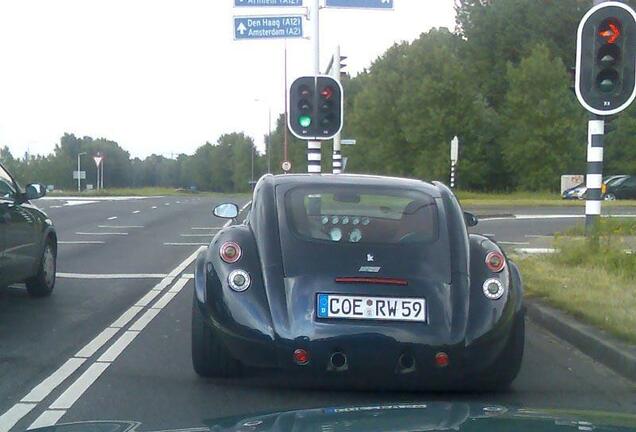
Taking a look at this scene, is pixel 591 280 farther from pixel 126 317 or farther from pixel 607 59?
pixel 126 317

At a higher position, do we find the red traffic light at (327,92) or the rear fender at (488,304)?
the red traffic light at (327,92)

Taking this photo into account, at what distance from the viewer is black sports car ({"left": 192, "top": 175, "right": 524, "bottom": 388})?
5.88 m

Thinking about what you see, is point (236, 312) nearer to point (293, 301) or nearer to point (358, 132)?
point (293, 301)

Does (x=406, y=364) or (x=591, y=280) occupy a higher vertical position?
(x=406, y=364)

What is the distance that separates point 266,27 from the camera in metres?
19.9

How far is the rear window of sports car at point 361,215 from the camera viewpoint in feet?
21.4

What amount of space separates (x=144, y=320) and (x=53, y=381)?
264cm

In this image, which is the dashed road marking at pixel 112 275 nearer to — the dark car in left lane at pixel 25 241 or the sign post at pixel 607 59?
the dark car in left lane at pixel 25 241

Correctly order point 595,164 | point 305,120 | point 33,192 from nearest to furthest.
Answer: point 33,192 → point 595,164 → point 305,120

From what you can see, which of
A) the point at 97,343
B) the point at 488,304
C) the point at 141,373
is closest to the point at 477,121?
the point at 97,343

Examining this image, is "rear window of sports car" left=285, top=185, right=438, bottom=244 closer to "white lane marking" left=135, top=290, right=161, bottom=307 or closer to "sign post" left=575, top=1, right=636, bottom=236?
"white lane marking" left=135, top=290, right=161, bottom=307

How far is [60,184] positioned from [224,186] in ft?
89.3

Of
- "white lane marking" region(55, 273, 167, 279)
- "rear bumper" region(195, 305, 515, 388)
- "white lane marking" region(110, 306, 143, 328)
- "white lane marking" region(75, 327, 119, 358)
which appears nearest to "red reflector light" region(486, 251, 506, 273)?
"rear bumper" region(195, 305, 515, 388)

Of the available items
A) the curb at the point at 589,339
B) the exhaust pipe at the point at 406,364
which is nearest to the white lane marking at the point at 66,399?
the exhaust pipe at the point at 406,364
